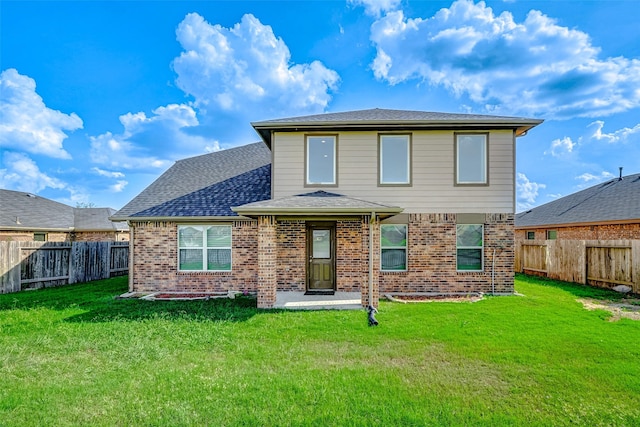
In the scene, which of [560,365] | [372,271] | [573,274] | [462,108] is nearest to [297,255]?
[372,271]

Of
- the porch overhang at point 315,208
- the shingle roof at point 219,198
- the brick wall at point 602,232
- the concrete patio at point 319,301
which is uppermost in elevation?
the shingle roof at point 219,198

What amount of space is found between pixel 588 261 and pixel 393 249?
25.8 feet

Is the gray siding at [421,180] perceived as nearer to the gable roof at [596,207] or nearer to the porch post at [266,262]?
the porch post at [266,262]

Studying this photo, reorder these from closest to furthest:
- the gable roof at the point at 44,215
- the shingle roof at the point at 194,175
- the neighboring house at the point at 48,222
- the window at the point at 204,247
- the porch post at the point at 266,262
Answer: the porch post at the point at 266,262
the window at the point at 204,247
the shingle roof at the point at 194,175
the neighboring house at the point at 48,222
the gable roof at the point at 44,215

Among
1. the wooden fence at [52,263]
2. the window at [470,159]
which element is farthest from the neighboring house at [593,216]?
the wooden fence at [52,263]

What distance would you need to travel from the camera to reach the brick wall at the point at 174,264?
10.1 metres

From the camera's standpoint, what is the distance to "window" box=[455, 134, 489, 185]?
9.82 metres

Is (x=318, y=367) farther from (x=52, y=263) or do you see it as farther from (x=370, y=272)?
(x=52, y=263)

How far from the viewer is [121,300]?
8.93 meters

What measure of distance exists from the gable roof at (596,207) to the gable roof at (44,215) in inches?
1001

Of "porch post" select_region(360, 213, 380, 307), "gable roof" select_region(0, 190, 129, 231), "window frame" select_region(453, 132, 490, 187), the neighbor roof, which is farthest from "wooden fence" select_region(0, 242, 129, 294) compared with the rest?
"window frame" select_region(453, 132, 490, 187)

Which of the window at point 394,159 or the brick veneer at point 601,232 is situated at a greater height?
the window at point 394,159

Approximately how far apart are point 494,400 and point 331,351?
93.0 inches

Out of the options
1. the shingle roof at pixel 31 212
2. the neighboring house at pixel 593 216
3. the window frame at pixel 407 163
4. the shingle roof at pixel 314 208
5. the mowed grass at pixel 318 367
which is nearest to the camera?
the mowed grass at pixel 318 367
